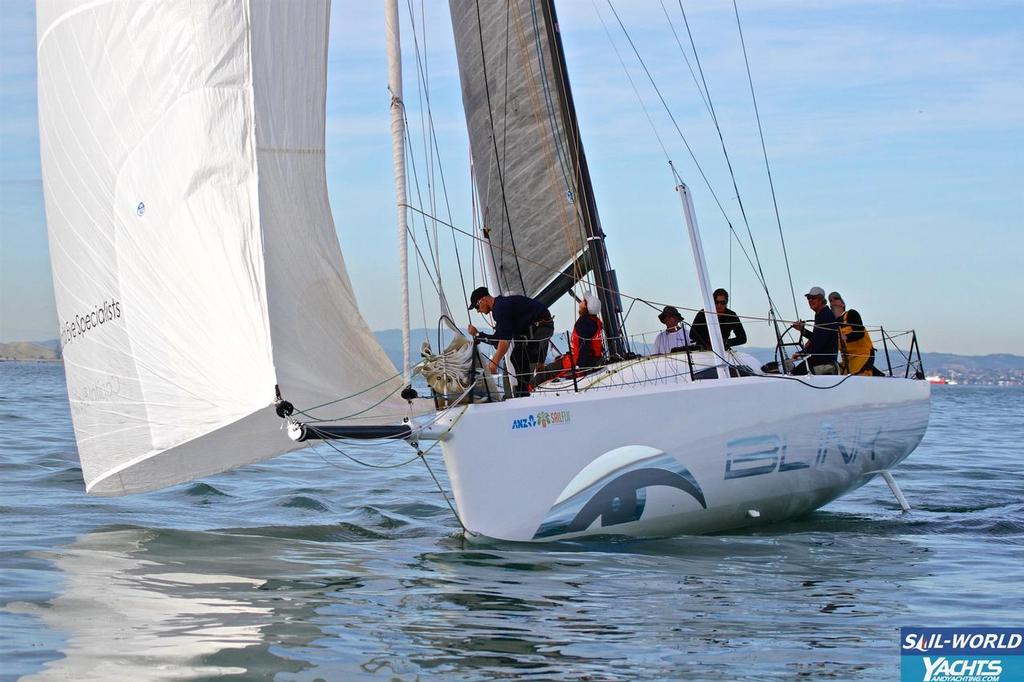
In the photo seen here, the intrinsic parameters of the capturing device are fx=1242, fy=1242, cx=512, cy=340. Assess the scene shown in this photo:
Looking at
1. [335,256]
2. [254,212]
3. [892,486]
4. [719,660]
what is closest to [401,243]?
[335,256]

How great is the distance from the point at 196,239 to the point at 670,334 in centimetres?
462

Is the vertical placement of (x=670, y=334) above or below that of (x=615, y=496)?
above

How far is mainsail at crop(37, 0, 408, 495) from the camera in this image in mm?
7742

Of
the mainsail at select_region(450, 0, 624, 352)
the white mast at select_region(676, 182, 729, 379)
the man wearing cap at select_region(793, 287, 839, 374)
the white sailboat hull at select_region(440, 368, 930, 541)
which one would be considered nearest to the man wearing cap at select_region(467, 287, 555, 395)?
the white sailboat hull at select_region(440, 368, 930, 541)

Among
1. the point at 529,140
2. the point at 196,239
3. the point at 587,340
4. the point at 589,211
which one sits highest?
the point at 529,140

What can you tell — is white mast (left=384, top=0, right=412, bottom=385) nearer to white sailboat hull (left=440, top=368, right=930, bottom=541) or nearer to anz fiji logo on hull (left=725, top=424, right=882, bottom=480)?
white sailboat hull (left=440, top=368, right=930, bottom=541)

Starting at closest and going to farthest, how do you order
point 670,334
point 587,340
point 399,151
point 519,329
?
point 399,151, point 519,329, point 587,340, point 670,334

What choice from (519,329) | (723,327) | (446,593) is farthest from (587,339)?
(446,593)

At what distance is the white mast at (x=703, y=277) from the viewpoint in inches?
389

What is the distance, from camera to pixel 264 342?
768cm

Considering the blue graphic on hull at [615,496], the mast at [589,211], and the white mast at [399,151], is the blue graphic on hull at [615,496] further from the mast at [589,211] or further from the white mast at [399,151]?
the mast at [589,211]

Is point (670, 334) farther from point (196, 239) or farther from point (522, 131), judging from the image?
point (196, 239)

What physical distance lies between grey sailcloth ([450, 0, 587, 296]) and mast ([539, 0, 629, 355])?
22 mm

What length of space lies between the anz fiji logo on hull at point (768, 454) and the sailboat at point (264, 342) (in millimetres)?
20
